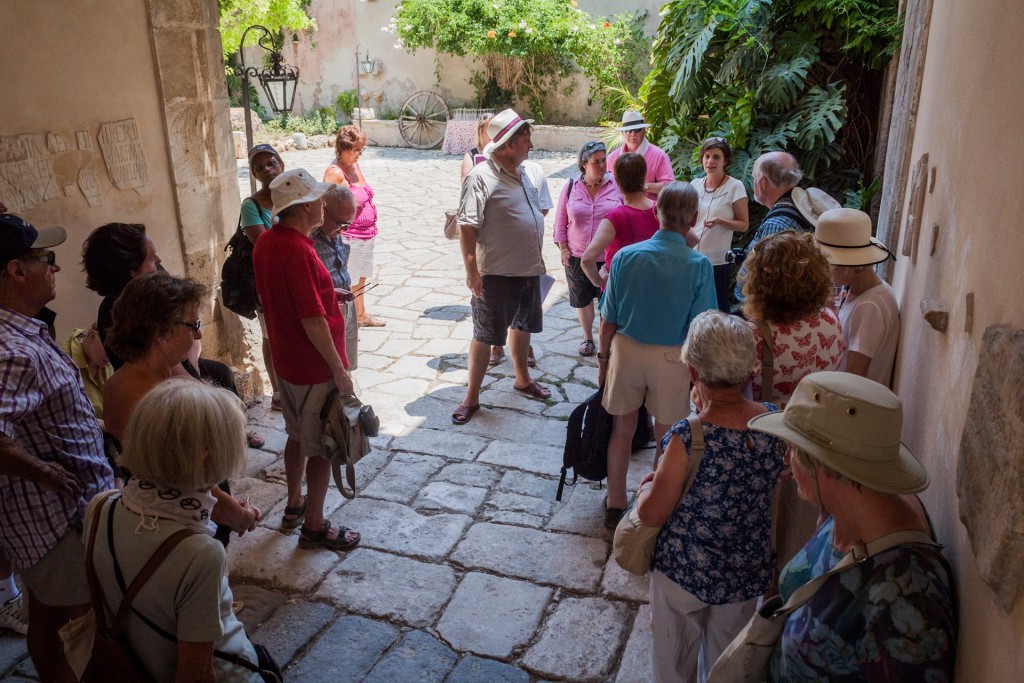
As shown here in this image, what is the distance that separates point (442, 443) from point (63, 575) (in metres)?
2.50

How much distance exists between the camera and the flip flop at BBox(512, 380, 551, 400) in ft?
17.9

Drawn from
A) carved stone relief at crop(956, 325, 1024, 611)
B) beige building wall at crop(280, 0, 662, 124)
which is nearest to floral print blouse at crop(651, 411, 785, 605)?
carved stone relief at crop(956, 325, 1024, 611)

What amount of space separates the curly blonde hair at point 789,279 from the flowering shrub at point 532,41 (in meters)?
13.9

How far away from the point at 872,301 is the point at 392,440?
2864 mm

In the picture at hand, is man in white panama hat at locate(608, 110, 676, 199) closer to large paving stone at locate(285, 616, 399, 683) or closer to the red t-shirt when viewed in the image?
the red t-shirt

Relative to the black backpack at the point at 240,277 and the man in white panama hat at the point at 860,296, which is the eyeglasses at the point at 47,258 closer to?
the black backpack at the point at 240,277

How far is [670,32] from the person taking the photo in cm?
826

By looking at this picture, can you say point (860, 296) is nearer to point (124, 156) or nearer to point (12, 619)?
point (12, 619)

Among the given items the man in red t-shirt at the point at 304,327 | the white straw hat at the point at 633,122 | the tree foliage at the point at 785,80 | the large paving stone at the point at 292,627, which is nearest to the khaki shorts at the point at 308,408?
the man in red t-shirt at the point at 304,327

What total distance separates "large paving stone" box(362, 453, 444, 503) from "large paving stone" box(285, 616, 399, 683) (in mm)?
978

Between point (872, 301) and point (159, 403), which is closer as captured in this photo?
point (159, 403)

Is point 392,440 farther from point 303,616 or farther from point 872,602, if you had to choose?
point 872,602

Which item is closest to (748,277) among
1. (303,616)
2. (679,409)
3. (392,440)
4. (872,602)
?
(679,409)

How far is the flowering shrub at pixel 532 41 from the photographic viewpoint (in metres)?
16.3
